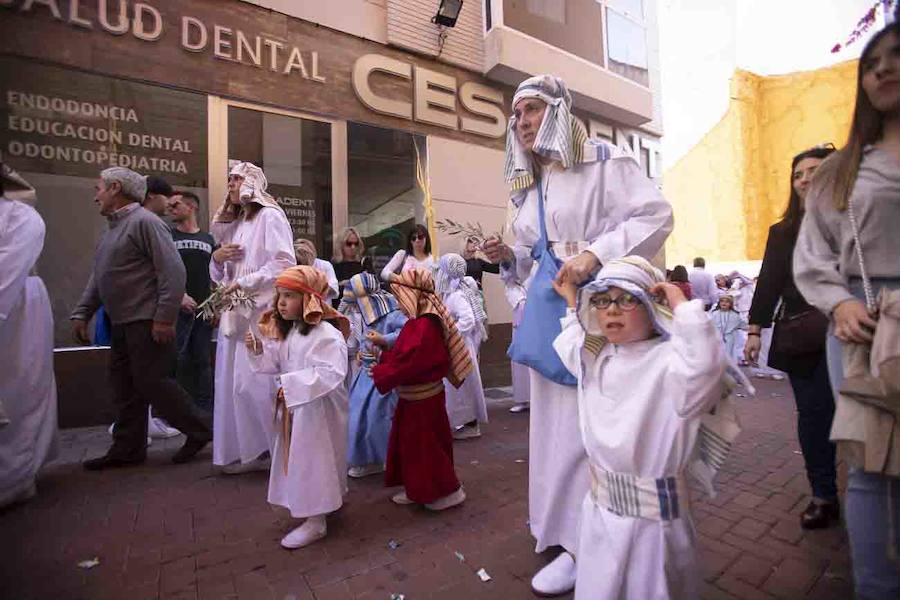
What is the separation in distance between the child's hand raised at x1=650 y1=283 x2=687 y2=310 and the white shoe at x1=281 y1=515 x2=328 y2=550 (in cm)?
221

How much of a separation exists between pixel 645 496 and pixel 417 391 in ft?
5.95

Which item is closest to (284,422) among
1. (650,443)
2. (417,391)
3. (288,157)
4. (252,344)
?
(252,344)

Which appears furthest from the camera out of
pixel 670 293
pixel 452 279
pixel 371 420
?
pixel 452 279

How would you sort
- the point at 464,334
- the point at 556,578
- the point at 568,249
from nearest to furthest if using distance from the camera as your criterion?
the point at 556,578
the point at 568,249
the point at 464,334

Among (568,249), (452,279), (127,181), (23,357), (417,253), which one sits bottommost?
(23,357)

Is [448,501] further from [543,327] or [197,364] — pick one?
[197,364]

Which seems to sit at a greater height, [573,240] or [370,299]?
[573,240]

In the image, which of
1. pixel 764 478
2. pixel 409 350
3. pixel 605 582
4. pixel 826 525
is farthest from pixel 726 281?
pixel 605 582

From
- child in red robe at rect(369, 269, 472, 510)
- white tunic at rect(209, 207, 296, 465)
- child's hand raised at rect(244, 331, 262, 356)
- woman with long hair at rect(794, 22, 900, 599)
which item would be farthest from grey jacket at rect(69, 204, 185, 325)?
woman with long hair at rect(794, 22, 900, 599)

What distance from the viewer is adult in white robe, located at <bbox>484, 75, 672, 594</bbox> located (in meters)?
2.18

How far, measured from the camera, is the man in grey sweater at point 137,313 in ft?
12.9

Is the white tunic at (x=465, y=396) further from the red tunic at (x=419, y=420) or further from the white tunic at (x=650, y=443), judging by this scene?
the white tunic at (x=650, y=443)

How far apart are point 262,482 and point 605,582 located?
2.88 m

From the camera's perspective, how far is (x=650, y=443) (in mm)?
1650
